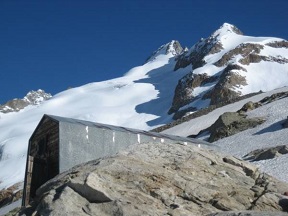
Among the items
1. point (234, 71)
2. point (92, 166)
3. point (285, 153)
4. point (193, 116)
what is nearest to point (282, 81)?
→ point (234, 71)

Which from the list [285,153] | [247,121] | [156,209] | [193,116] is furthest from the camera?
[193,116]

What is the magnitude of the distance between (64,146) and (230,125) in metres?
23.3

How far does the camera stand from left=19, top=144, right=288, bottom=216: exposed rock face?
13.1 m

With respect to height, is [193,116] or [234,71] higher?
[234,71]

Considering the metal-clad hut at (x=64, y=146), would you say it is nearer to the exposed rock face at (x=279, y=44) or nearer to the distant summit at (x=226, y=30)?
the exposed rock face at (x=279, y=44)

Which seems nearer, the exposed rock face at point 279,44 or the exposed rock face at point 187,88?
the exposed rock face at point 187,88

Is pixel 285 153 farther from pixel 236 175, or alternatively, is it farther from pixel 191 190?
pixel 191 190

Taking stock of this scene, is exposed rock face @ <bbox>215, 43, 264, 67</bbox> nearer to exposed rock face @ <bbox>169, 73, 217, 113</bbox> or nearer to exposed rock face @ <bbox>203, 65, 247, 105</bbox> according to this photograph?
exposed rock face @ <bbox>169, 73, 217, 113</bbox>

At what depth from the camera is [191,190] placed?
14266 millimetres

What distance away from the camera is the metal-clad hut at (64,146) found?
75.0ft

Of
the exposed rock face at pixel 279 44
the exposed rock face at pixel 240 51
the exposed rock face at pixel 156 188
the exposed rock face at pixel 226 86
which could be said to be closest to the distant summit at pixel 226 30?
the exposed rock face at pixel 279 44

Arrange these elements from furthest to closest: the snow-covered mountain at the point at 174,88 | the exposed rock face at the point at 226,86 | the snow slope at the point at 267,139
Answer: the snow-covered mountain at the point at 174,88 → the exposed rock face at the point at 226,86 → the snow slope at the point at 267,139

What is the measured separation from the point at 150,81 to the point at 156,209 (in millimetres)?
142715

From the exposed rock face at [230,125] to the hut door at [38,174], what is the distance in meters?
20.5
